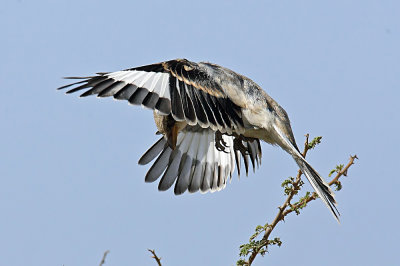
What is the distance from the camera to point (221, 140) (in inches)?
237

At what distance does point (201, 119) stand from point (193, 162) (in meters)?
1.75

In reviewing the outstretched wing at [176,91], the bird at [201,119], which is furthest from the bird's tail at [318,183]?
the outstretched wing at [176,91]

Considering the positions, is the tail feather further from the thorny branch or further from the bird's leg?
the bird's leg

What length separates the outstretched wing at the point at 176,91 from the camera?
4184 mm

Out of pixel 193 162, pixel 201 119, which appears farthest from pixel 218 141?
pixel 201 119

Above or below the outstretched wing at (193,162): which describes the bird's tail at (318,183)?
below

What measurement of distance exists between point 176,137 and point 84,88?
5.72 ft

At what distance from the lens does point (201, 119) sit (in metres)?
4.50

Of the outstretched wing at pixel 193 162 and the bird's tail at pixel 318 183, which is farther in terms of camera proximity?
the outstretched wing at pixel 193 162

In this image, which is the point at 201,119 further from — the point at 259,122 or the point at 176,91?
the point at 259,122

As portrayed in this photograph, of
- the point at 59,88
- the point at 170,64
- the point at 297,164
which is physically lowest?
the point at 59,88

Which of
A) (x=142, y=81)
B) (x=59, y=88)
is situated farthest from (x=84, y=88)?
(x=142, y=81)

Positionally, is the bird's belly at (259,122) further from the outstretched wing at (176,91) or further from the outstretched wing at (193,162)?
the outstretched wing at (193,162)

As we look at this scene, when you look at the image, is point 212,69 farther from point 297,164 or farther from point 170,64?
point 297,164
